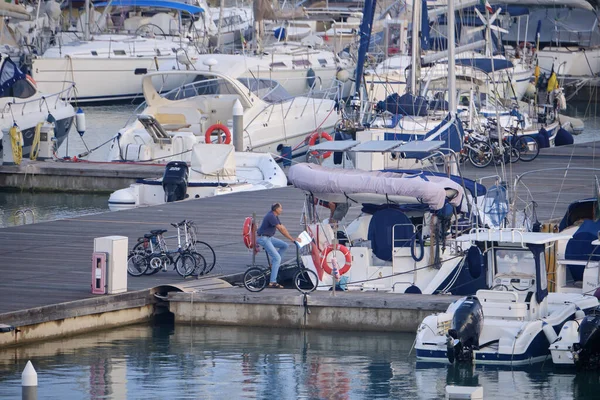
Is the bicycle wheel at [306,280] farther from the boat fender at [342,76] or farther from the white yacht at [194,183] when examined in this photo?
the boat fender at [342,76]

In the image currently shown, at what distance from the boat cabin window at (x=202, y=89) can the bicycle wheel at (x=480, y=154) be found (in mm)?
8074

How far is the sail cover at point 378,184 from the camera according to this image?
845 inches

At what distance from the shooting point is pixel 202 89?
40062 millimetres

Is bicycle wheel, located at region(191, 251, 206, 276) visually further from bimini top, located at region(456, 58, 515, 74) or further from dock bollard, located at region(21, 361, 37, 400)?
bimini top, located at region(456, 58, 515, 74)

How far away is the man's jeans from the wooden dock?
3.60ft

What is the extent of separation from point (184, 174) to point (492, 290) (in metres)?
13.1

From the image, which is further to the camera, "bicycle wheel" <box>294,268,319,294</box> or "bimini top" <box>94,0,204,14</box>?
"bimini top" <box>94,0,204,14</box>

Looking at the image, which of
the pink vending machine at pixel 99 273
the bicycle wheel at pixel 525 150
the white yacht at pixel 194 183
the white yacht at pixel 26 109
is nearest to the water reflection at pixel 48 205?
the white yacht at pixel 26 109

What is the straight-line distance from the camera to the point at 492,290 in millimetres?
19125

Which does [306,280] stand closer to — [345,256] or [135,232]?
[345,256]

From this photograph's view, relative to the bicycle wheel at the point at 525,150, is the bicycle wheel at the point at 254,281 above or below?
below

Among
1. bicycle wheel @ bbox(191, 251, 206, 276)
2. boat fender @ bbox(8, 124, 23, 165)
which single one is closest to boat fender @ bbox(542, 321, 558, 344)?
bicycle wheel @ bbox(191, 251, 206, 276)

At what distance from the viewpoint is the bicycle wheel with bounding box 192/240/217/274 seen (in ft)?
73.4

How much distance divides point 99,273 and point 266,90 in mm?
20341
